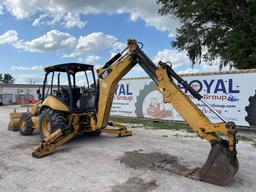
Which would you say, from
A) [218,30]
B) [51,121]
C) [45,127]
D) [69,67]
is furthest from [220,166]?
[218,30]

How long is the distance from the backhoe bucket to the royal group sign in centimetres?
653

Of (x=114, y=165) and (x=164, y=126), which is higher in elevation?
(x=164, y=126)

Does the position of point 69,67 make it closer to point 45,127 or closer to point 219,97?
point 45,127

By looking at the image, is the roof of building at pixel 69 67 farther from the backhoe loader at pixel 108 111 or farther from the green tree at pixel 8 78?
the green tree at pixel 8 78

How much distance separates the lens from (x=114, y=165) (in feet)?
21.5

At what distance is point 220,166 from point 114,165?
2.36m

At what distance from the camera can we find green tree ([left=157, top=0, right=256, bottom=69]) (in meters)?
17.6

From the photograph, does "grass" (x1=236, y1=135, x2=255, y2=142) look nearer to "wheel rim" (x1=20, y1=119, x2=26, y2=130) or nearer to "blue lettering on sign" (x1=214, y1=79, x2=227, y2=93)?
"blue lettering on sign" (x1=214, y1=79, x2=227, y2=93)

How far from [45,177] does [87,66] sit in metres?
4.50

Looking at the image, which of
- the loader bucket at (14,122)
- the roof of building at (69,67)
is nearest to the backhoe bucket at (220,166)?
the roof of building at (69,67)

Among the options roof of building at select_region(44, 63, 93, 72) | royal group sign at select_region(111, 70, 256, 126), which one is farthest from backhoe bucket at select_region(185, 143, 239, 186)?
royal group sign at select_region(111, 70, 256, 126)

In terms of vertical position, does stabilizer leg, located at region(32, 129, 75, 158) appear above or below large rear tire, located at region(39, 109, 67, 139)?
below

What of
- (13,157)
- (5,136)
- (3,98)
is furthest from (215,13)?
(3,98)

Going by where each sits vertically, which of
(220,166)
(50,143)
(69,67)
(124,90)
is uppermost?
(69,67)
